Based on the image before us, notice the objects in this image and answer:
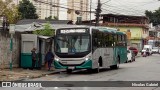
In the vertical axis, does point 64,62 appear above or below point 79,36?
below

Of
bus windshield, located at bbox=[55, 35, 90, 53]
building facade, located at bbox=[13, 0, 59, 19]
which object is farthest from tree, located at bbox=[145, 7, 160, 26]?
bus windshield, located at bbox=[55, 35, 90, 53]

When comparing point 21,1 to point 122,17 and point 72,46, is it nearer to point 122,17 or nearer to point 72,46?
point 122,17

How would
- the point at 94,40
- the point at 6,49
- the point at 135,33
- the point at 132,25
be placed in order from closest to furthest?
the point at 94,40 < the point at 6,49 < the point at 132,25 < the point at 135,33

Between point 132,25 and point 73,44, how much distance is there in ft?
225

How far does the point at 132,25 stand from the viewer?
301ft

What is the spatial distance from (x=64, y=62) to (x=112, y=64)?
21.1 feet

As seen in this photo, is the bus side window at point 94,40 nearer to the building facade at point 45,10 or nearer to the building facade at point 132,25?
the building facade at point 45,10

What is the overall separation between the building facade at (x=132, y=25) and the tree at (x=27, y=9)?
17643 millimetres

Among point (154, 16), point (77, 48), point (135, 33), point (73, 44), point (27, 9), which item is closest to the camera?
point (77, 48)

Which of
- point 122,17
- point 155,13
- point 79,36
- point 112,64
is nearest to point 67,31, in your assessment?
point 79,36

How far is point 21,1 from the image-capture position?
3068 inches

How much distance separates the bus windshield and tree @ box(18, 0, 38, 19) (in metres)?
52.2

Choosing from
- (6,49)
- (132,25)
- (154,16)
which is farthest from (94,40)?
(154,16)

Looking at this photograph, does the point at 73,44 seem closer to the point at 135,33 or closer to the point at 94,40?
the point at 94,40
